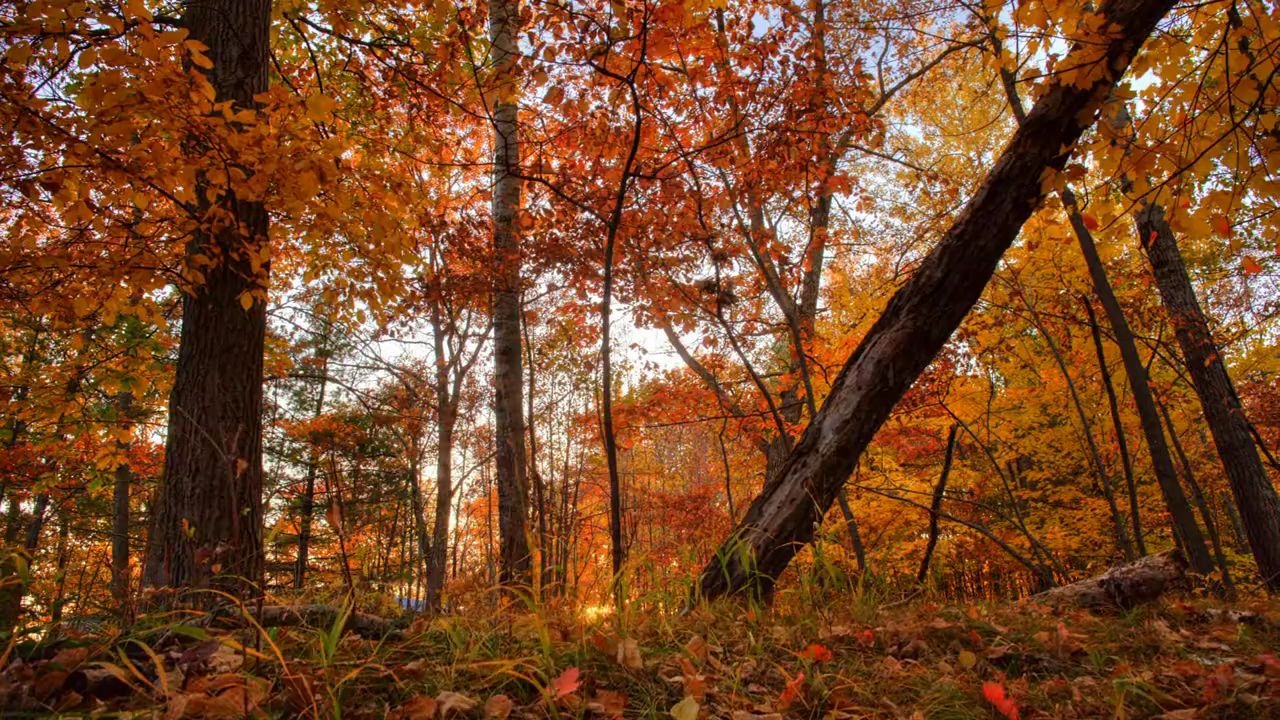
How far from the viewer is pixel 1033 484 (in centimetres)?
1367

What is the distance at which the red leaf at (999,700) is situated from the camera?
1420mm

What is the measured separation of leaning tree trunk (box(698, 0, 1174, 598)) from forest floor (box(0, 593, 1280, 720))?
578mm

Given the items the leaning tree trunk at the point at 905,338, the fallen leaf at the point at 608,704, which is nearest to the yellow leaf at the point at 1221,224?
the leaning tree trunk at the point at 905,338

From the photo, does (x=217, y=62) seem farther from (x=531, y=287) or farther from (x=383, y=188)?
(x=531, y=287)

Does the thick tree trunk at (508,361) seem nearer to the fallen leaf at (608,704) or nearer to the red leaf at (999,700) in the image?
the fallen leaf at (608,704)

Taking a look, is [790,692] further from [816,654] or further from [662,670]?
[662,670]

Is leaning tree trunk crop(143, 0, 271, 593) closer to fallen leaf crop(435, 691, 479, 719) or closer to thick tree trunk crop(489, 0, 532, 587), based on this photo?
thick tree trunk crop(489, 0, 532, 587)

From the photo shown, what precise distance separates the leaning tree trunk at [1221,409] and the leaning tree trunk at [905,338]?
2.75 metres

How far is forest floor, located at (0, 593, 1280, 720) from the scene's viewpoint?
1.30 m

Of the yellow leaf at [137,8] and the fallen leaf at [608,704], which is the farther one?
the yellow leaf at [137,8]

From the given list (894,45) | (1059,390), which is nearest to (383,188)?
(894,45)

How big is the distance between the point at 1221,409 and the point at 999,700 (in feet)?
18.5

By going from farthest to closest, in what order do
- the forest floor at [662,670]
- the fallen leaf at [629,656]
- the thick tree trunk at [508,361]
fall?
the thick tree trunk at [508,361] → the fallen leaf at [629,656] → the forest floor at [662,670]

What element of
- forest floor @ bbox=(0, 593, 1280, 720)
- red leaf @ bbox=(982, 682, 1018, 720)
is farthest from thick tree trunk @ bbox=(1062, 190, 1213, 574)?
red leaf @ bbox=(982, 682, 1018, 720)
